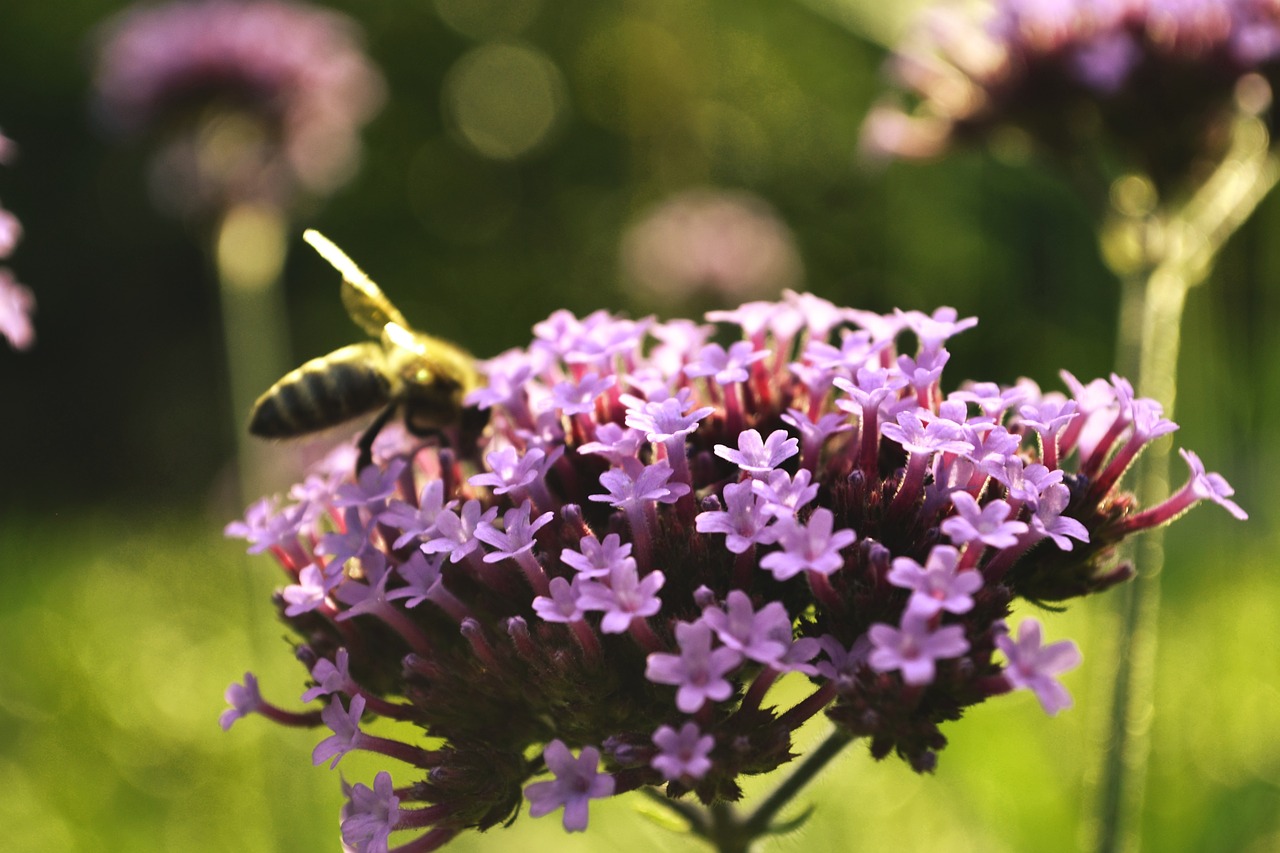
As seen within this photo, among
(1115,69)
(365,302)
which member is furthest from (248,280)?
(1115,69)

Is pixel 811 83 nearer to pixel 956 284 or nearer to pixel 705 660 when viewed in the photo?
pixel 956 284

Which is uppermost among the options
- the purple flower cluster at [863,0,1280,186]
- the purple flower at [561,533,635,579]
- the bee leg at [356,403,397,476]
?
the purple flower cluster at [863,0,1280,186]

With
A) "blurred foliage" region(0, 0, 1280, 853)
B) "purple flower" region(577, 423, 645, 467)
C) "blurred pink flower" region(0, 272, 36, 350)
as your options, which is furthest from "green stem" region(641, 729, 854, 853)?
"blurred pink flower" region(0, 272, 36, 350)

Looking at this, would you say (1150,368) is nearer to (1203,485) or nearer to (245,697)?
(1203,485)

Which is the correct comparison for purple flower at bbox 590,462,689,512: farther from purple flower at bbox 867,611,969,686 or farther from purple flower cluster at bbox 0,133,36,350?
purple flower cluster at bbox 0,133,36,350

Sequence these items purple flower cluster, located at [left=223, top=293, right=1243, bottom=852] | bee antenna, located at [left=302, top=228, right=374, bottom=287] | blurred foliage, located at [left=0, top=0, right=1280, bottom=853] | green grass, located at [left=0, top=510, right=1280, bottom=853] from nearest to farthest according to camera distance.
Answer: purple flower cluster, located at [left=223, top=293, right=1243, bottom=852]
bee antenna, located at [left=302, top=228, right=374, bottom=287]
green grass, located at [left=0, top=510, right=1280, bottom=853]
blurred foliage, located at [left=0, top=0, right=1280, bottom=853]

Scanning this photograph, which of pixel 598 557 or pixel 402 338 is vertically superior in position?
pixel 598 557

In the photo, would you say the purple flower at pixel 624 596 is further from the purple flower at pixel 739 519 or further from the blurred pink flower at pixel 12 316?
the blurred pink flower at pixel 12 316
